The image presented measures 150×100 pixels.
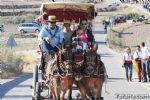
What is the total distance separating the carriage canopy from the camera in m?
21.7

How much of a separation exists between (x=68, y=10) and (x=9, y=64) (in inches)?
577

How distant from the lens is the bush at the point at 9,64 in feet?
114

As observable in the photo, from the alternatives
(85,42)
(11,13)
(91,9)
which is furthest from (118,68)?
(11,13)

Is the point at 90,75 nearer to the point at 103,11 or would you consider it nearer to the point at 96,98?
the point at 96,98

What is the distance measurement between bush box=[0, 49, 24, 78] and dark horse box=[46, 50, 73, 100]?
647 inches

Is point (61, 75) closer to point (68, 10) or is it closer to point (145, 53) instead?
point (68, 10)

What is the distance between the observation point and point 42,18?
21.5 metres

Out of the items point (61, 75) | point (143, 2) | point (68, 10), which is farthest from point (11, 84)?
point (143, 2)

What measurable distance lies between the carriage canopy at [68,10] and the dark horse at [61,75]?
4.39 meters

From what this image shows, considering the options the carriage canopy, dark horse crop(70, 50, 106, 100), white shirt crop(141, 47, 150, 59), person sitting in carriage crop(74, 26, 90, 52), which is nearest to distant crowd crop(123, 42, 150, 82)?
white shirt crop(141, 47, 150, 59)

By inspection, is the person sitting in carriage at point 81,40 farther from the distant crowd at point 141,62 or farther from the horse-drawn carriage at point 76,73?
the distant crowd at point 141,62

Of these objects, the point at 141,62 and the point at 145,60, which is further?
the point at 141,62

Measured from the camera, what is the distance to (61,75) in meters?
17.1

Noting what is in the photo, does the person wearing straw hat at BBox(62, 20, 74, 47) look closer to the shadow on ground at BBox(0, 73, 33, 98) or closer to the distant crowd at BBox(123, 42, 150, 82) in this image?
the shadow on ground at BBox(0, 73, 33, 98)
